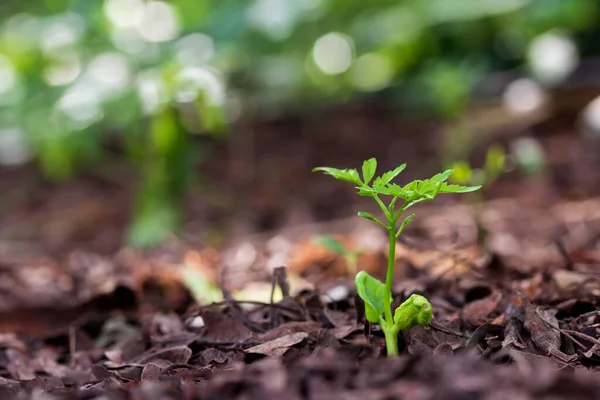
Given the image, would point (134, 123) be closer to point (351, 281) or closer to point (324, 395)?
point (351, 281)

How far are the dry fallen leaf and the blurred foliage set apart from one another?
5.26 ft

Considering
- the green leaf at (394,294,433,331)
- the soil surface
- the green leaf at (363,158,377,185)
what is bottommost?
the soil surface

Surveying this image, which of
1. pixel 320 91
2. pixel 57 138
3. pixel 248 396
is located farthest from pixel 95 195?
pixel 248 396

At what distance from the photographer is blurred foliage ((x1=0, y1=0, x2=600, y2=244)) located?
2.66m

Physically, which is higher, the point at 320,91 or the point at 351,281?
the point at 320,91

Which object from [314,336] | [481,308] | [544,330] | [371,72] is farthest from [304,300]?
[371,72]

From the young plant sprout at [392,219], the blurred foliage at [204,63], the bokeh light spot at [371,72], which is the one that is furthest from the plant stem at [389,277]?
the bokeh light spot at [371,72]

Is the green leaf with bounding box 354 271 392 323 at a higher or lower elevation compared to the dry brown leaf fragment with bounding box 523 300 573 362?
higher

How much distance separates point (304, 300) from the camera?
112cm

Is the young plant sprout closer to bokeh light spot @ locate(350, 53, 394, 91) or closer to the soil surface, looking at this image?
the soil surface

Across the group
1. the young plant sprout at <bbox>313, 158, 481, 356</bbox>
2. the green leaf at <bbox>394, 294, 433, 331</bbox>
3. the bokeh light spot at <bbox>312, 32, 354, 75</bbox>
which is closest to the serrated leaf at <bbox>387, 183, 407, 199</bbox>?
the young plant sprout at <bbox>313, 158, 481, 356</bbox>

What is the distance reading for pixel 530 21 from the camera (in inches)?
161

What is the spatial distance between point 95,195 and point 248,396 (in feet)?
11.5

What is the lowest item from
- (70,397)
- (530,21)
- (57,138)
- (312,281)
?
(312,281)
